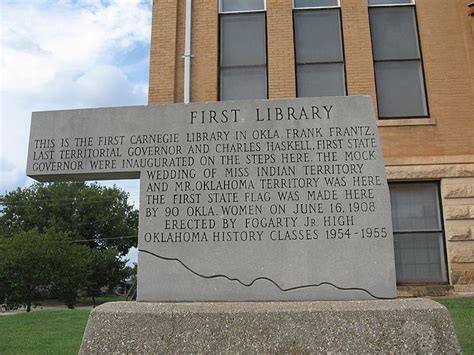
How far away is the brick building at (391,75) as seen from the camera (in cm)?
1048

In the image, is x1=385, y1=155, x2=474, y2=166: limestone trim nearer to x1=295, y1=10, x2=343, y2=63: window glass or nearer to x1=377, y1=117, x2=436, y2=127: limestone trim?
x1=377, y1=117, x2=436, y2=127: limestone trim

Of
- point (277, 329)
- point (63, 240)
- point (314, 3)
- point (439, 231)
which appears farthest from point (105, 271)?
point (277, 329)

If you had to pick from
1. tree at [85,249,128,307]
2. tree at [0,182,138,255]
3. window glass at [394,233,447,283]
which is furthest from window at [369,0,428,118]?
tree at [0,182,138,255]

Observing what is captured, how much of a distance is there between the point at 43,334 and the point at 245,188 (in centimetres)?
617

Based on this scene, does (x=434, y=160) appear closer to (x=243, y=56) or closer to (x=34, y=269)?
(x=243, y=56)

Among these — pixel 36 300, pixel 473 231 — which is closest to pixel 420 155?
pixel 473 231

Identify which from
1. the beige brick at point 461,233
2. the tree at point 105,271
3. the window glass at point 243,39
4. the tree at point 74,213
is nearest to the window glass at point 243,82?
the window glass at point 243,39

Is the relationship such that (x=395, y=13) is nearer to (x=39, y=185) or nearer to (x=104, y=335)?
(x=104, y=335)

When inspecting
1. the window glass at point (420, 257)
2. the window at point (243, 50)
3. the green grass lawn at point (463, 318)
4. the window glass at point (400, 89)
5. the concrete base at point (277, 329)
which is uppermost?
the window at point (243, 50)

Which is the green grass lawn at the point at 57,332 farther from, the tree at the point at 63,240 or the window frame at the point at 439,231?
the tree at the point at 63,240

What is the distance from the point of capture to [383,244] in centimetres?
466

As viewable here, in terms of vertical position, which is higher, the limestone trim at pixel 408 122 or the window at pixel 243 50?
the window at pixel 243 50

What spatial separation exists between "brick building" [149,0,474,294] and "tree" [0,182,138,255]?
36.4 m

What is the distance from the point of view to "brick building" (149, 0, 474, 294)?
34.4 ft
